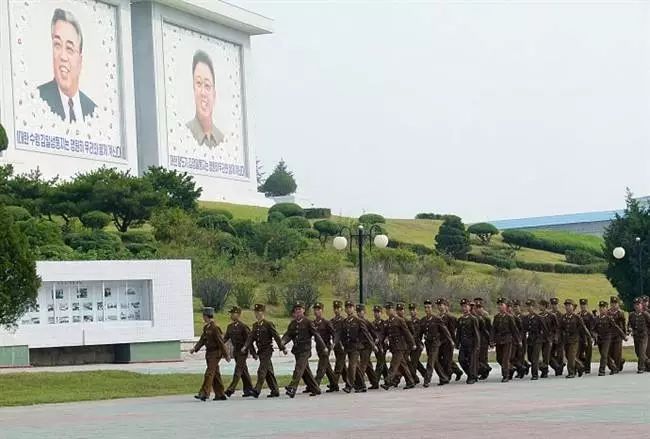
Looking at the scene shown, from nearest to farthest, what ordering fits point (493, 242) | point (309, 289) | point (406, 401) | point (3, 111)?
point (406, 401), point (309, 289), point (3, 111), point (493, 242)

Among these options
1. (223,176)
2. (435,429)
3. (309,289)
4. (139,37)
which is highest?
(139,37)

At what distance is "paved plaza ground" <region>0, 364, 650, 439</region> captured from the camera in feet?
42.9

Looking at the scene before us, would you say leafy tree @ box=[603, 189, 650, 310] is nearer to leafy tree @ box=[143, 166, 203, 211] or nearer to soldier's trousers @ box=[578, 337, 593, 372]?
soldier's trousers @ box=[578, 337, 593, 372]

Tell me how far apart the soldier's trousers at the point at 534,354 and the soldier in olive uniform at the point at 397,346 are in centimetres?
277

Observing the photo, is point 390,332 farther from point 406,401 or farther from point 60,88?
point 60,88

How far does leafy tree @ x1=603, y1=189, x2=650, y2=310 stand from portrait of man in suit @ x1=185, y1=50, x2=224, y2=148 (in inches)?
1643

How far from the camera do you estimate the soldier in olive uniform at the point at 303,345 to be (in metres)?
20.2

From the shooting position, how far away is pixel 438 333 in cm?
2248

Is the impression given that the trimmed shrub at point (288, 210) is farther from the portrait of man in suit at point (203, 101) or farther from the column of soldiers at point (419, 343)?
the column of soldiers at point (419, 343)

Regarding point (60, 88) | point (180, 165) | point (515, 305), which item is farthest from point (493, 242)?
point (515, 305)

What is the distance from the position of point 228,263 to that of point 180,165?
30.4m

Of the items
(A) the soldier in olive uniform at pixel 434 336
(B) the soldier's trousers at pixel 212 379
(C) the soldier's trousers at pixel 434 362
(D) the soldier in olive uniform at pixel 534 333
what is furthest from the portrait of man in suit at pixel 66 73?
(B) the soldier's trousers at pixel 212 379

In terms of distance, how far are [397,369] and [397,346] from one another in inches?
15.0

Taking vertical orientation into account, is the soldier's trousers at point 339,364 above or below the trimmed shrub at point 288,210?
below
